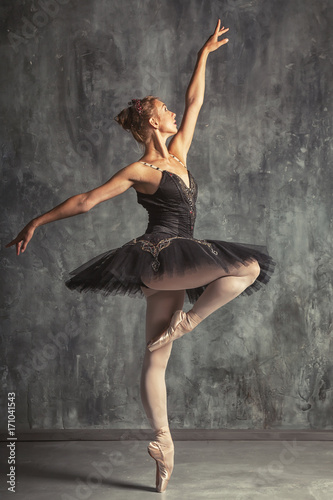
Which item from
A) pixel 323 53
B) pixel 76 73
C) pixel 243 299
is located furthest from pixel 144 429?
pixel 323 53

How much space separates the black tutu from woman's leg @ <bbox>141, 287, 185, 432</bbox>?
14 centimetres

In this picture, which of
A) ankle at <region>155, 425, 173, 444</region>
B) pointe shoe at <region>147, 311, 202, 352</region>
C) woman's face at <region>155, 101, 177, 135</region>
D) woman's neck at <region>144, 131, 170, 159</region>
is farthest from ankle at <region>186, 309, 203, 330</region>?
woman's face at <region>155, 101, 177, 135</region>

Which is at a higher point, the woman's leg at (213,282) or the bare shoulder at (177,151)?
the bare shoulder at (177,151)

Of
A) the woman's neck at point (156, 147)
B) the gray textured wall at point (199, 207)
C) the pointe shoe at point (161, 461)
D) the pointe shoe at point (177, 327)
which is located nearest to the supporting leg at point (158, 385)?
the pointe shoe at point (161, 461)

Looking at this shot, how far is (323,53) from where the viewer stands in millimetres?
4270

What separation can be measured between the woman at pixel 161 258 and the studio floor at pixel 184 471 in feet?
0.85

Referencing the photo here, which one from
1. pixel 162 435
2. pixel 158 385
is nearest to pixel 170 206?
pixel 158 385

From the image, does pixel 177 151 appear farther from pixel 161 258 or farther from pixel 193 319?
pixel 193 319

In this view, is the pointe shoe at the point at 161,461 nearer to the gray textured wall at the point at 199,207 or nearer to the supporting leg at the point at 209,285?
the supporting leg at the point at 209,285

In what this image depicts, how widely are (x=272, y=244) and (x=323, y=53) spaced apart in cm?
133

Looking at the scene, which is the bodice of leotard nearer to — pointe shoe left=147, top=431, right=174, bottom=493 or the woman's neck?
the woman's neck

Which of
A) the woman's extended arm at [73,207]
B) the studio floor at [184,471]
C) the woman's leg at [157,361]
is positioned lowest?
the studio floor at [184,471]

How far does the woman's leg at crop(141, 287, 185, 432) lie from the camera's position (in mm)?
3059

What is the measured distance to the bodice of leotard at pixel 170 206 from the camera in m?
3.01
